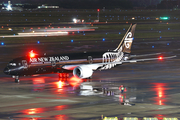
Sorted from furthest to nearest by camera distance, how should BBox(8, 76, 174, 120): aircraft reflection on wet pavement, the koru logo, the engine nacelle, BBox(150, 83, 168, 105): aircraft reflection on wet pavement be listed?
the koru logo
the engine nacelle
BBox(150, 83, 168, 105): aircraft reflection on wet pavement
BBox(8, 76, 174, 120): aircraft reflection on wet pavement

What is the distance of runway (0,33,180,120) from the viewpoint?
2812cm

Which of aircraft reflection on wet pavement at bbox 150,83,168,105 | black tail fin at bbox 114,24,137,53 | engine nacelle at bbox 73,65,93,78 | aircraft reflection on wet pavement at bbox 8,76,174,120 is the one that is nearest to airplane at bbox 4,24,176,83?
engine nacelle at bbox 73,65,93,78

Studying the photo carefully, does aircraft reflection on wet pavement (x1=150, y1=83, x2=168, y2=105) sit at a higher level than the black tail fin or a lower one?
lower

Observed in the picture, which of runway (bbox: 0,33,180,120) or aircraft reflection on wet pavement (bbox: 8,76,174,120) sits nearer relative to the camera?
runway (bbox: 0,33,180,120)

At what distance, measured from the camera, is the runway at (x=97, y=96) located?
28125 millimetres

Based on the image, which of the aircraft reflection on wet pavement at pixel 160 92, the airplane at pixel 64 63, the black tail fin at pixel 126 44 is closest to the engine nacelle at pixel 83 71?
the airplane at pixel 64 63

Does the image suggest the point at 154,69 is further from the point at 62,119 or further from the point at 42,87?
the point at 62,119

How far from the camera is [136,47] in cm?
8488

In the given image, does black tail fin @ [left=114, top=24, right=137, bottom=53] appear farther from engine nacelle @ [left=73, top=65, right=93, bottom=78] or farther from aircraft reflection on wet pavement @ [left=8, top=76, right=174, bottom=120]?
engine nacelle @ [left=73, top=65, right=93, bottom=78]

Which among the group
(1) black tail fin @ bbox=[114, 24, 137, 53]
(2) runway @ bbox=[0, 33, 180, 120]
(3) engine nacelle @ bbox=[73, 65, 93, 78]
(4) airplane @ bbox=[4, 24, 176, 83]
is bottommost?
(2) runway @ bbox=[0, 33, 180, 120]

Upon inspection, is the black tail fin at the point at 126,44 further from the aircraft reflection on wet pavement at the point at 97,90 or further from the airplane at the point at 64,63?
the aircraft reflection on wet pavement at the point at 97,90

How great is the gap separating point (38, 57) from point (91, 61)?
21.4 feet

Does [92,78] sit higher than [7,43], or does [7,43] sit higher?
[7,43]

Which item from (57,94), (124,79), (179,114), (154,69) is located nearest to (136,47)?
(154,69)
